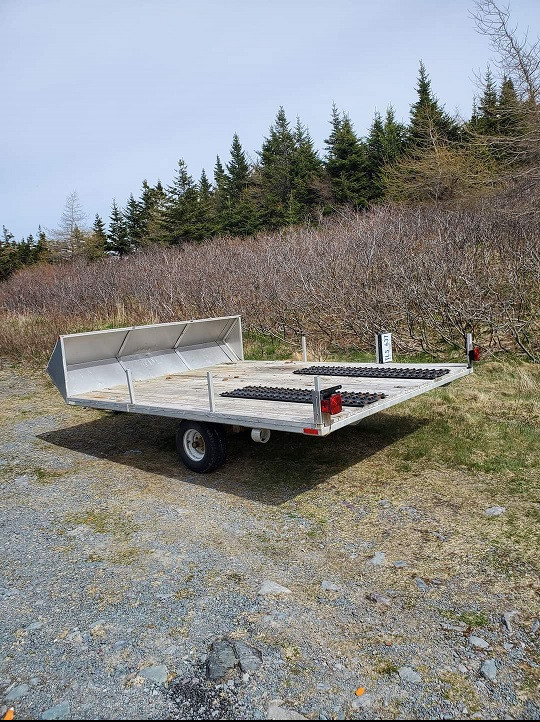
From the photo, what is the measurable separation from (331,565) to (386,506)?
3.45 feet

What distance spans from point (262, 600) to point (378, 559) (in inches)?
34.8

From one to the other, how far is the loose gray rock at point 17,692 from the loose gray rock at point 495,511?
3301 millimetres

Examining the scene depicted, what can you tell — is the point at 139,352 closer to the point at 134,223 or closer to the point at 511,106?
the point at 511,106

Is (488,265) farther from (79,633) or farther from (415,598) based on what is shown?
(79,633)

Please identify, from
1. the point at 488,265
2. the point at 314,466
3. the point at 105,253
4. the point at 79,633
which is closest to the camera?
the point at 79,633

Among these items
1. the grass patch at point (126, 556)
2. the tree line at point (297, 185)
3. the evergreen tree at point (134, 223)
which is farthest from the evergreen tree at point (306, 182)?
the grass patch at point (126, 556)

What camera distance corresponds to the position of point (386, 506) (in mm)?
4734

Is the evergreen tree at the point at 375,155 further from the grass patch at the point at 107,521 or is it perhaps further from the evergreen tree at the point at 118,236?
the grass patch at the point at 107,521

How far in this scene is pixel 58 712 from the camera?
263 centimetres

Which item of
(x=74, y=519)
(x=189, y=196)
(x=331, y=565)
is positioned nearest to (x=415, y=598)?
(x=331, y=565)

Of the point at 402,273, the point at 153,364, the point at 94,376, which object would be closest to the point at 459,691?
the point at 94,376

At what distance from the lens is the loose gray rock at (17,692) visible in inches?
109

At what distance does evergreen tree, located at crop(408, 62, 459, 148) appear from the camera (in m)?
33.9

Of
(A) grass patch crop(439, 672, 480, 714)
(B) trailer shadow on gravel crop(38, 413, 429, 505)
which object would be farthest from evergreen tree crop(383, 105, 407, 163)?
(A) grass patch crop(439, 672, 480, 714)
